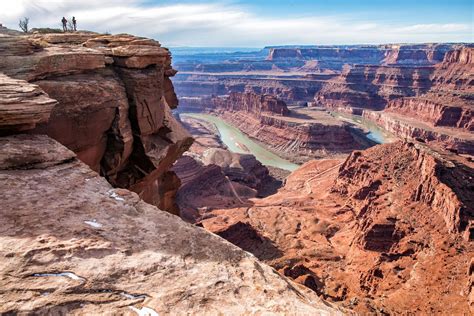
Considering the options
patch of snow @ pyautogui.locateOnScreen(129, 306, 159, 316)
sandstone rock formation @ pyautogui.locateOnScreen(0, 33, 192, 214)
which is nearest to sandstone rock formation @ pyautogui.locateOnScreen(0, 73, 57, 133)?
sandstone rock formation @ pyautogui.locateOnScreen(0, 33, 192, 214)

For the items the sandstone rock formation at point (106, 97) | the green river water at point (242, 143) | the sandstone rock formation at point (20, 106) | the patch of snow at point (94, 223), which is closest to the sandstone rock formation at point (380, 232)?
the sandstone rock formation at point (106, 97)

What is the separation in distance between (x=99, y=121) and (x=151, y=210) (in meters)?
7.01

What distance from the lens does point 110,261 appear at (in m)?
6.18

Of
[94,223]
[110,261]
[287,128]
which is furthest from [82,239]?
[287,128]

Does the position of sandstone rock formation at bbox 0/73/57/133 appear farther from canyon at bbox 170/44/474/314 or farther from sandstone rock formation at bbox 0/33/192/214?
canyon at bbox 170/44/474/314

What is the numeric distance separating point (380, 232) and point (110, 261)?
2829cm

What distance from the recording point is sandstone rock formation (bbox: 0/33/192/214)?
12352 mm

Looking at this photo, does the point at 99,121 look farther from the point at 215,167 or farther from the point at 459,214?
the point at 215,167

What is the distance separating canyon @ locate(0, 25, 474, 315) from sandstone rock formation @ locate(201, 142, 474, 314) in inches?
5.5

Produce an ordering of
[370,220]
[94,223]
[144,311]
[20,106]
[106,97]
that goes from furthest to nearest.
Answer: [370,220] → [106,97] → [20,106] → [94,223] → [144,311]

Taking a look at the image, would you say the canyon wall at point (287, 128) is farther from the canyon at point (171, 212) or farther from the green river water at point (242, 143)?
the canyon at point (171, 212)

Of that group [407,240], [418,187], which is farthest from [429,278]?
[418,187]

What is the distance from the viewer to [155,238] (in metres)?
7.15

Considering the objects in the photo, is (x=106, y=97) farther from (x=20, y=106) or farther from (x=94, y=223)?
(x=94, y=223)
